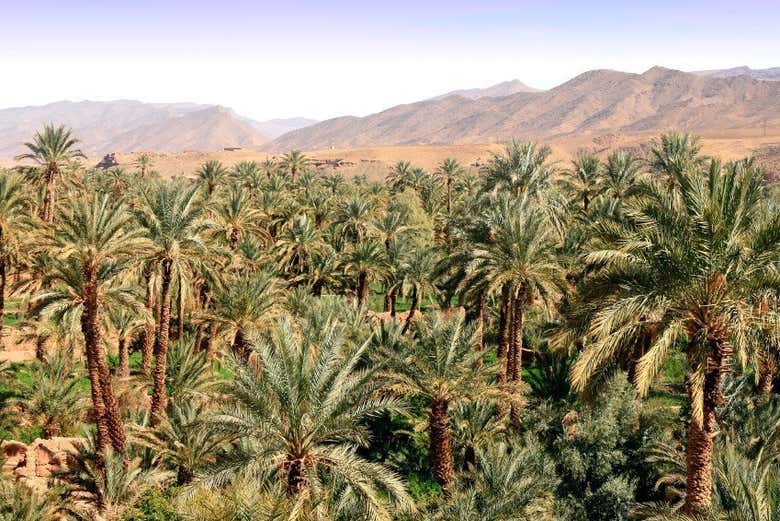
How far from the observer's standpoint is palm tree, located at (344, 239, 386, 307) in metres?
31.0

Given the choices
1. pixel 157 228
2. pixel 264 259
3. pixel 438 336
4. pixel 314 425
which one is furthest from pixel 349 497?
pixel 264 259

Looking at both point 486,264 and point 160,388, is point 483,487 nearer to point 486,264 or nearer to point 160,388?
point 486,264

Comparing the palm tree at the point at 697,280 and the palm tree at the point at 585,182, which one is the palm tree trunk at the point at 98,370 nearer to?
the palm tree at the point at 697,280

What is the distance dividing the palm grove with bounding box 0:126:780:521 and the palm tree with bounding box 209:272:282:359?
0.11 meters

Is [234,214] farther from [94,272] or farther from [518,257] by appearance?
[518,257]

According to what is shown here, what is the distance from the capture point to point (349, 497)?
1397 centimetres

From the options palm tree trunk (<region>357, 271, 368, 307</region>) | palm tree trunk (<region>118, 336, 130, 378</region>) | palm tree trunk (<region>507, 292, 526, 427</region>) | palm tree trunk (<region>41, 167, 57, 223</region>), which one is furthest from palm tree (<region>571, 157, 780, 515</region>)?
palm tree trunk (<region>41, 167, 57, 223</region>)

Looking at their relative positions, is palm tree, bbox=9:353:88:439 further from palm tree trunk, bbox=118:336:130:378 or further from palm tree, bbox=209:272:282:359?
palm tree, bbox=209:272:282:359

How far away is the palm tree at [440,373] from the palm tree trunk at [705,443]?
6.81m

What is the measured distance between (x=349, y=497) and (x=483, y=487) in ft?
13.3

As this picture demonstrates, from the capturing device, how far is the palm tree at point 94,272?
51.9 feet

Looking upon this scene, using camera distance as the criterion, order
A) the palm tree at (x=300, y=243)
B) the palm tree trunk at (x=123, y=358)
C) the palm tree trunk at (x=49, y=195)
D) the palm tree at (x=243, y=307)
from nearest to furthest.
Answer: the palm tree at (x=243, y=307), the palm tree trunk at (x=123, y=358), the palm tree at (x=300, y=243), the palm tree trunk at (x=49, y=195)

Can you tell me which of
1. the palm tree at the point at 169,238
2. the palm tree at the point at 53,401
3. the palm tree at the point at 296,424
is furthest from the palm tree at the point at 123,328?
the palm tree at the point at 296,424

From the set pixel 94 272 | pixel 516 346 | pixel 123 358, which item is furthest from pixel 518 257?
pixel 123 358
